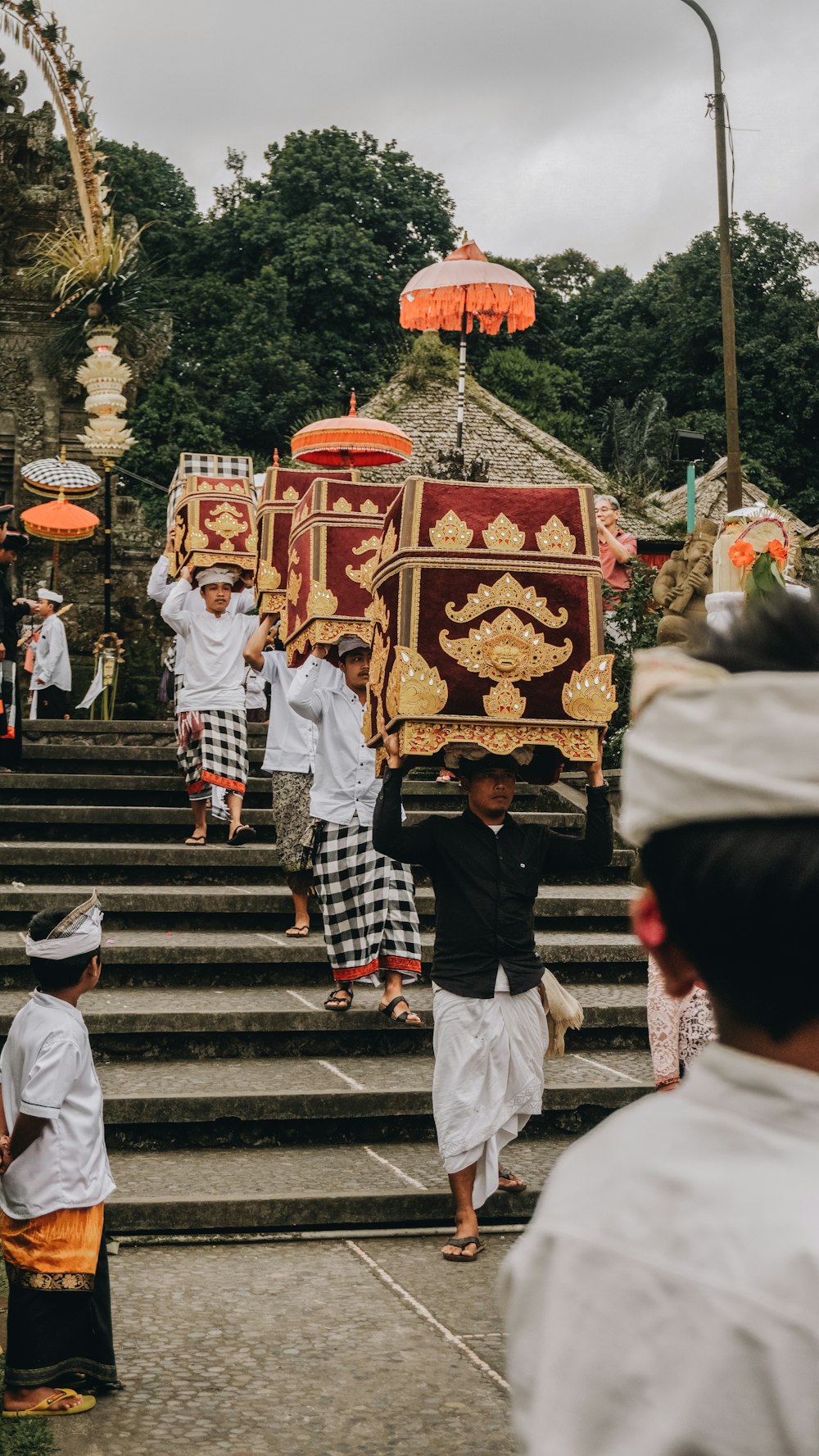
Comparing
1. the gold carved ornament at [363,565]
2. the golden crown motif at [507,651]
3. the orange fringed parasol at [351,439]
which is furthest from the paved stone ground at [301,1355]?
the orange fringed parasol at [351,439]

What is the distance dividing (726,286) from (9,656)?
8.84m

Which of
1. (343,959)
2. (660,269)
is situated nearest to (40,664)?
(343,959)

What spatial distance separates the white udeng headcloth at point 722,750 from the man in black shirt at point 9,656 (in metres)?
9.10

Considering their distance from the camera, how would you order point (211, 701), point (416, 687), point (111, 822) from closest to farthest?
point (416, 687) → point (211, 701) → point (111, 822)

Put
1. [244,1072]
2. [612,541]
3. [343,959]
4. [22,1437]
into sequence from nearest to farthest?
[22,1437] → [244,1072] → [343,959] → [612,541]

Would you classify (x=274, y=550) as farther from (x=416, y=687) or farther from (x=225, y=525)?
(x=416, y=687)

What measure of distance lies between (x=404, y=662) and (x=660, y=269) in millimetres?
43145

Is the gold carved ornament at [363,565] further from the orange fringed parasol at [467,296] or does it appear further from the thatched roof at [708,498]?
the thatched roof at [708,498]

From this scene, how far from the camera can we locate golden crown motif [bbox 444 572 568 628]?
522 centimetres

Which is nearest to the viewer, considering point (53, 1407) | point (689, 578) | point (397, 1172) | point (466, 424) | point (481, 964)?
point (53, 1407)

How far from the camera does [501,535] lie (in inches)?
207

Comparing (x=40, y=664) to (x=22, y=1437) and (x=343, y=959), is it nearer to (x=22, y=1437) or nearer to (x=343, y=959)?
(x=343, y=959)

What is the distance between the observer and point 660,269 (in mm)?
45625

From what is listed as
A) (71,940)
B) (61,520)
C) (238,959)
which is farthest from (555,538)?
(61,520)
